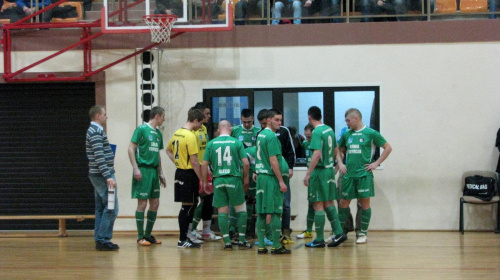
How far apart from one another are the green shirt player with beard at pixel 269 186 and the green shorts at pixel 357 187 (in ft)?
4.25

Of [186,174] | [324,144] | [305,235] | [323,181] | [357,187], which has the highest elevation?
[324,144]

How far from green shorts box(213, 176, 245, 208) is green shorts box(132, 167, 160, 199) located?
1.05 m

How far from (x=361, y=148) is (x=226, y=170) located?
6.48ft

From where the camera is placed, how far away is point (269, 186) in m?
9.23

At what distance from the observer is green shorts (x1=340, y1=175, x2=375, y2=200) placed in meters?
10.1

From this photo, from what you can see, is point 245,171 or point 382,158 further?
point 382,158

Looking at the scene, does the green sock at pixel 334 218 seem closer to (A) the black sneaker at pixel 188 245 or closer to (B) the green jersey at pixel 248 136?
(B) the green jersey at pixel 248 136

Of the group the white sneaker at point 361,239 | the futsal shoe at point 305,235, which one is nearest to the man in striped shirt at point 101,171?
the futsal shoe at point 305,235

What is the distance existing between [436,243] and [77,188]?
19.8 ft

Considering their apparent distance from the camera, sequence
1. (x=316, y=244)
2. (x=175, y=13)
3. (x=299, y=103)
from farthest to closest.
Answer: (x=299, y=103) < (x=175, y=13) < (x=316, y=244)

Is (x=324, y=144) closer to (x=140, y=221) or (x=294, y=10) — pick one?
(x=140, y=221)

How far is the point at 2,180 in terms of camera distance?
1267cm

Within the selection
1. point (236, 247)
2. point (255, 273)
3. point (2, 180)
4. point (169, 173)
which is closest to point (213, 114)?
point (169, 173)

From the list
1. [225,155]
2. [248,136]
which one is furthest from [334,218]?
[248,136]
